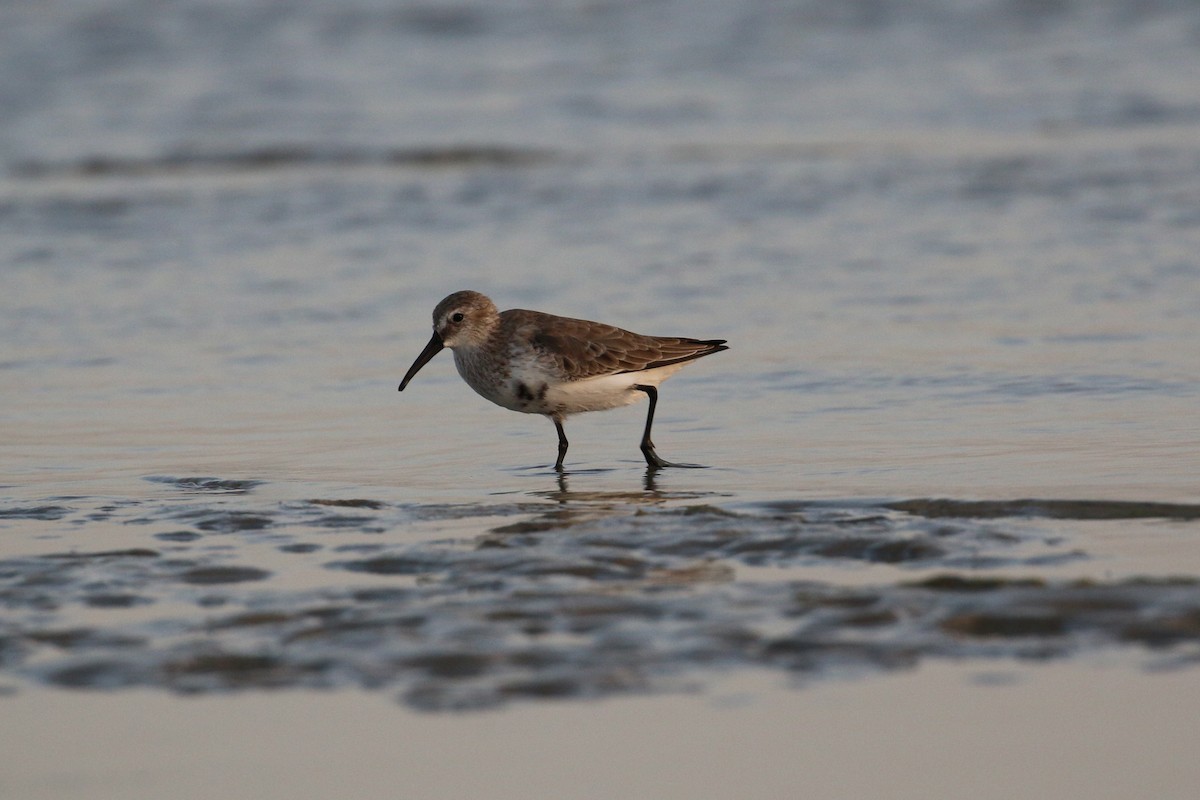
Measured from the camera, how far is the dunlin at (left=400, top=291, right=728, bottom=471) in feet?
26.7

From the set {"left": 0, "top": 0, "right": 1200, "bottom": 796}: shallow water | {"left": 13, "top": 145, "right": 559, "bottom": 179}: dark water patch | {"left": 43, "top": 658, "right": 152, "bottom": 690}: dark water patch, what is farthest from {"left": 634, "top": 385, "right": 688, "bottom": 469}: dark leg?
{"left": 13, "top": 145, "right": 559, "bottom": 179}: dark water patch

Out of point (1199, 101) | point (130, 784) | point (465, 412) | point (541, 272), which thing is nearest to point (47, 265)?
point (541, 272)

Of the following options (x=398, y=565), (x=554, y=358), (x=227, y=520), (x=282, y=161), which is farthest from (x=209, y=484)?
(x=282, y=161)

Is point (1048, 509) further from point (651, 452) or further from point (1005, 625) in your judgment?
point (651, 452)

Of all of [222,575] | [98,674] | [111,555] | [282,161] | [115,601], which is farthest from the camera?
[282,161]

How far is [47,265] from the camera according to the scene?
1295cm

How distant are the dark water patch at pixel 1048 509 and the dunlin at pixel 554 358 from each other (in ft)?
6.01

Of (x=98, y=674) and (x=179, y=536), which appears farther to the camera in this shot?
(x=179, y=536)

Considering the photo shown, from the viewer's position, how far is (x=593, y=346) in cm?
827

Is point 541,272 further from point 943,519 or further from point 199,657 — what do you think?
point 199,657

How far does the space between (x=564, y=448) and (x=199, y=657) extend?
3.48 metres

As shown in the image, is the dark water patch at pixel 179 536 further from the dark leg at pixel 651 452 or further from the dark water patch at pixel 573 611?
the dark leg at pixel 651 452

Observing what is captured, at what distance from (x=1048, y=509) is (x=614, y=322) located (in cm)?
489

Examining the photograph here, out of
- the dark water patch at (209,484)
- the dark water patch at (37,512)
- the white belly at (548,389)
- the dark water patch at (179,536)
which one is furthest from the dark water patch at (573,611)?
the white belly at (548,389)
